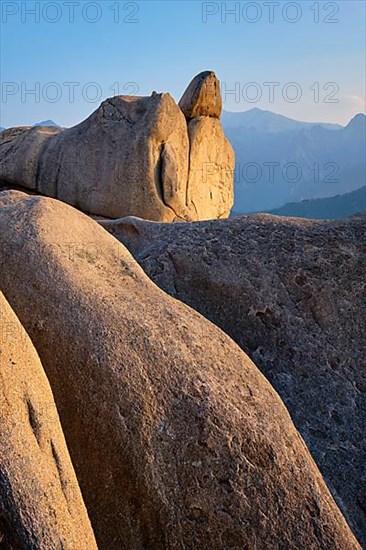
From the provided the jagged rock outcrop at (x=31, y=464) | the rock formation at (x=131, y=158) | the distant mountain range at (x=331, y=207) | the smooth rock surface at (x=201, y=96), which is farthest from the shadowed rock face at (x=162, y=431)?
the distant mountain range at (x=331, y=207)

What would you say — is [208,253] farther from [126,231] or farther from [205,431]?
[205,431]

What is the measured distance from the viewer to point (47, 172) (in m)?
11.7

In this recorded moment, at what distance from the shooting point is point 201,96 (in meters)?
12.2

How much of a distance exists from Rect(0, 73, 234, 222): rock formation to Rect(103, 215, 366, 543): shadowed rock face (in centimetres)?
605

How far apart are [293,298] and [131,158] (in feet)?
22.0

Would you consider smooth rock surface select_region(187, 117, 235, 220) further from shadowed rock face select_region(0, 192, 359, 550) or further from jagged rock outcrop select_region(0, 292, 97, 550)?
jagged rock outcrop select_region(0, 292, 97, 550)

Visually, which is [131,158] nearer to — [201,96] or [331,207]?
[201,96]

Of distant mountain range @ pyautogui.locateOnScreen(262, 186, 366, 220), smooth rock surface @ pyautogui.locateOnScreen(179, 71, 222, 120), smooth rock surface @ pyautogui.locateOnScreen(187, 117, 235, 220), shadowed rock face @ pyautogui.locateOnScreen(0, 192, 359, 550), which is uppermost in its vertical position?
smooth rock surface @ pyautogui.locateOnScreen(179, 71, 222, 120)

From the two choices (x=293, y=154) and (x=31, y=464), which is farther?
(x=293, y=154)

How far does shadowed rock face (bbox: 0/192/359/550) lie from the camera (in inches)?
110

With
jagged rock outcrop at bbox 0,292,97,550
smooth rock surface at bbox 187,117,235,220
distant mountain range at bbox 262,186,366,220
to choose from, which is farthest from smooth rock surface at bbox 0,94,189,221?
distant mountain range at bbox 262,186,366,220

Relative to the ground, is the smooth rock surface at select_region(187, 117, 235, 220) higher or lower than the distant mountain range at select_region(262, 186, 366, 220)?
higher

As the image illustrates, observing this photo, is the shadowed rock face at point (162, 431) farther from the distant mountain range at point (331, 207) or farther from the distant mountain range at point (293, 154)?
the distant mountain range at point (293, 154)

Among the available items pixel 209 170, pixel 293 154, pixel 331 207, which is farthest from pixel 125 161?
pixel 293 154
